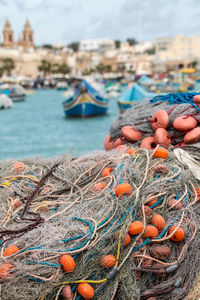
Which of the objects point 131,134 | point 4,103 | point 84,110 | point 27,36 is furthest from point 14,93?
point 27,36

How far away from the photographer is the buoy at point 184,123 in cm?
362

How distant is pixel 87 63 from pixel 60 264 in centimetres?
11096

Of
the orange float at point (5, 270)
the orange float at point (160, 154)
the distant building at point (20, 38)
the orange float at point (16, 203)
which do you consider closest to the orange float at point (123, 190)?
the orange float at point (160, 154)

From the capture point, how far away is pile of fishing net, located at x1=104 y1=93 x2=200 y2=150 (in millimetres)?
3639

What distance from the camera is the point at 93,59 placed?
10938 centimetres

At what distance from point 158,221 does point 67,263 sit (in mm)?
798

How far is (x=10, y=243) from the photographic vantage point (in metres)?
2.42

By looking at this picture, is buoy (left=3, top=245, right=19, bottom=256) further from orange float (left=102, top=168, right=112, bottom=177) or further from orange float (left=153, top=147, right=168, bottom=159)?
orange float (left=153, top=147, right=168, bottom=159)

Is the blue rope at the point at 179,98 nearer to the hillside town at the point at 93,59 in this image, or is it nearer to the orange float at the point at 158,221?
the orange float at the point at 158,221

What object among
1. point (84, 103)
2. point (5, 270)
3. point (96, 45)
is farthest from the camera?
point (96, 45)

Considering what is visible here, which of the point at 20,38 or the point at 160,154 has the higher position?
the point at 20,38

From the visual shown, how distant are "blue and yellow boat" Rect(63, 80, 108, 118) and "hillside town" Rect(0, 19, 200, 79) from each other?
55.0 metres

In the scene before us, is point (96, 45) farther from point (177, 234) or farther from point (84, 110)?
point (177, 234)

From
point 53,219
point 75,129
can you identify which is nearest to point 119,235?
point 53,219
